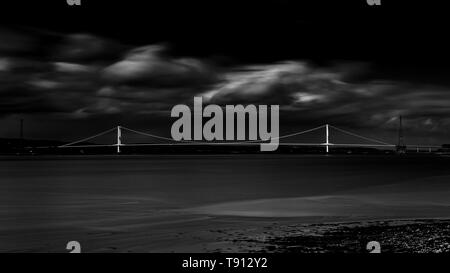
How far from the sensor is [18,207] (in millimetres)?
24938

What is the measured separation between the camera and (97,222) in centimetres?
1848

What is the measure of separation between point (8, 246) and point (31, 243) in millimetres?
556

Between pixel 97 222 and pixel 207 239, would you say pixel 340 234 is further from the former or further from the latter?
pixel 97 222

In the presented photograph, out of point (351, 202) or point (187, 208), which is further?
point (351, 202)

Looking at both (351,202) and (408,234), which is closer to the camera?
(408,234)

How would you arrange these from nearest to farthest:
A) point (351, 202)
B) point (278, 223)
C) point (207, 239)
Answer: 1. point (207, 239)
2. point (278, 223)
3. point (351, 202)

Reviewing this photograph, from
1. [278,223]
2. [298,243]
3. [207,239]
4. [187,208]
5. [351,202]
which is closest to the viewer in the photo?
[298,243]

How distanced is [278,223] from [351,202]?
1032cm

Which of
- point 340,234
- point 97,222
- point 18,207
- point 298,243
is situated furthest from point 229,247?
point 18,207
